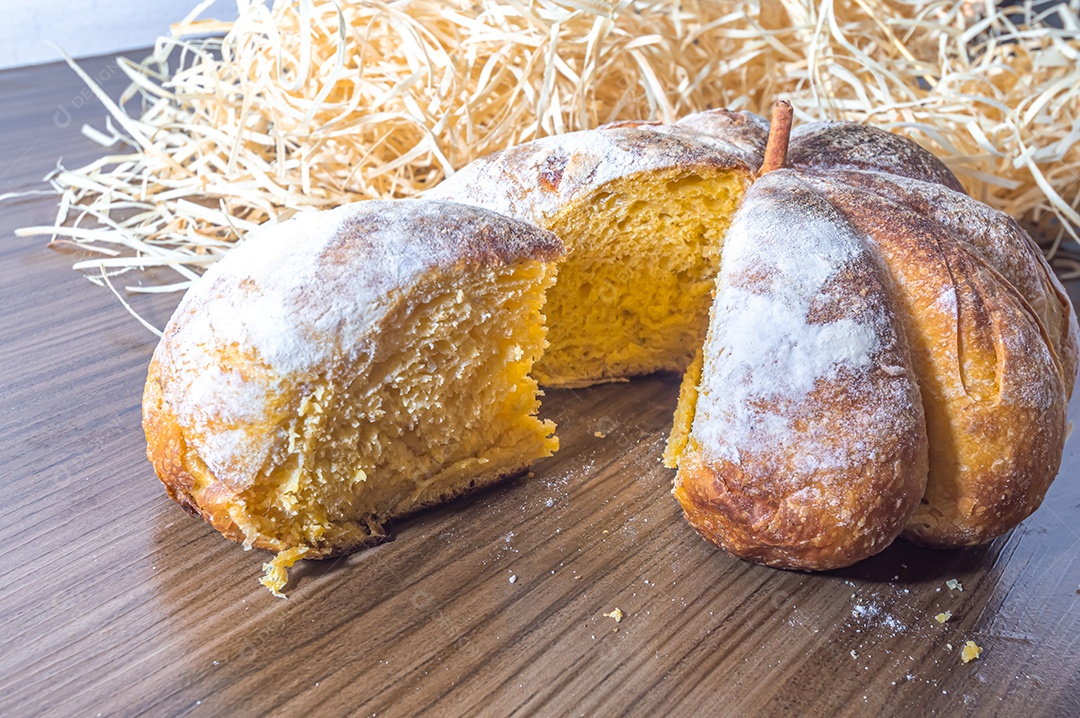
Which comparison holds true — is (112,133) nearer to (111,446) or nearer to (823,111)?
(111,446)

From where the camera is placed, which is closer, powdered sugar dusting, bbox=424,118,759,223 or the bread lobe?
the bread lobe

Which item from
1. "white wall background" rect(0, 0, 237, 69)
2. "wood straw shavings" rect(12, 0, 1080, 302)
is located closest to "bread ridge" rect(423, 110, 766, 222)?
"wood straw shavings" rect(12, 0, 1080, 302)

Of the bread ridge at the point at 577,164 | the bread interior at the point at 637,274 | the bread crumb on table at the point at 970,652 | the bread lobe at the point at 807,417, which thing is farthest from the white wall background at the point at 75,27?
the bread crumb on table at the point at 970,652

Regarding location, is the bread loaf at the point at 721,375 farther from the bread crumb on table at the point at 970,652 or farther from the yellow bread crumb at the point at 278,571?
the bread crumb on table at the point at 970,652

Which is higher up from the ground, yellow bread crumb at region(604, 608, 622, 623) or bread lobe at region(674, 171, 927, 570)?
bread lobe at region(674, 171, 927, 570)

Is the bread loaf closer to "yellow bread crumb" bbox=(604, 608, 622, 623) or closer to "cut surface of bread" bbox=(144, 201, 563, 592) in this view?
"cut surface of bread" bbox=(144, 201, 563, 592)

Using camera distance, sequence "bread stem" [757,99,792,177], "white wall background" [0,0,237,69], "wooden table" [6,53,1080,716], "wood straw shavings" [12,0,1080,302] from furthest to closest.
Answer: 1. "white wall background" [0,0,237,69]
2. "wood straw shavings" [12,0,1080,302]
3. "bread stem" [757,99,792,177]
4. "wooden table" [6,53,1080,716]

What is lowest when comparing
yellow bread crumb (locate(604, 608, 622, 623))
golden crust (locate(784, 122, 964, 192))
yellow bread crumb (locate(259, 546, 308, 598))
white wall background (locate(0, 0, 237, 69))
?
white wall background (locate(0, 0, 237, 69))

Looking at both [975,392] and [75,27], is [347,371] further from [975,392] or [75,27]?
[75,27]
